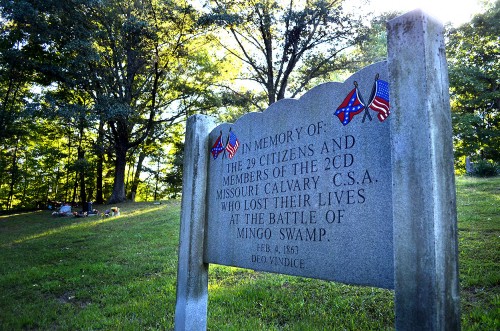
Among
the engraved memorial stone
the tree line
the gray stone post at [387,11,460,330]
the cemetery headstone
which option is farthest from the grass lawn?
the tree line

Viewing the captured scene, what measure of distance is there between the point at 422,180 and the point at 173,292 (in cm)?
514

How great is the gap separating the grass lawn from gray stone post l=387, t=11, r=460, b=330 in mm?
2270

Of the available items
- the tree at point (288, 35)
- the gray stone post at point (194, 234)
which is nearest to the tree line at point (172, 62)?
the tree at point (288, 35)

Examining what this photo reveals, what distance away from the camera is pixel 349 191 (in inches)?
106

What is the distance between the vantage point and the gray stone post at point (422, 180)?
2025mm

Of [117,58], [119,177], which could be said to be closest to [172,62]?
[117,58]

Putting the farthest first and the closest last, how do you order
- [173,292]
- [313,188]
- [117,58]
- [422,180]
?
1. [117,58]
2. [173,292]
3. [313,188]
4. [422,180]

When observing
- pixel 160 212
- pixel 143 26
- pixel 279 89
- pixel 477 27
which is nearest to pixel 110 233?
pixel 160 212

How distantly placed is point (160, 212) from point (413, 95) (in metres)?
15.8

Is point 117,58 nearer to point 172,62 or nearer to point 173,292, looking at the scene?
point 172,62

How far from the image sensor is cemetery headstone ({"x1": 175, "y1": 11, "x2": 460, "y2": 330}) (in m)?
2.09

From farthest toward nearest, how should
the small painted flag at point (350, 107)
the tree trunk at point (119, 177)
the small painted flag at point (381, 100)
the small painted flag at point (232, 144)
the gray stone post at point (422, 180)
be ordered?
the tree trunk at point (119, 177), the small painted flag at point (232, 144), the small painted flag at point (350, 107), the small painted flag at point (381, 100), the gray stone post at point (422, 180)

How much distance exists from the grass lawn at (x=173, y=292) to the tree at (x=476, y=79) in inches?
455

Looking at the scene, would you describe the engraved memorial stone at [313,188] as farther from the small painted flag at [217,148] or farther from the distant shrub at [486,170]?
the distant shrub at [486,170]
